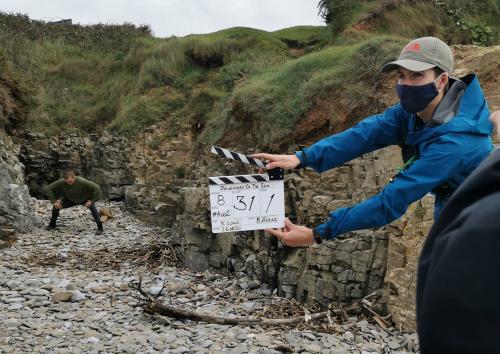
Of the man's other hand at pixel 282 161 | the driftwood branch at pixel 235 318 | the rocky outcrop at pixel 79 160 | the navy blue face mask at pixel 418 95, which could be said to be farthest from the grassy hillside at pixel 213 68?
the navy blue face mask at pixel 418 95

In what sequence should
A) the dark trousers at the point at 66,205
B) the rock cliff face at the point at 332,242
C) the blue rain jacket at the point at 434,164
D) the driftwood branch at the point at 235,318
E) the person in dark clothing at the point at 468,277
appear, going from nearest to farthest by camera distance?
the person in dark clothing at the point at 468,277
the blue rain jacket at the point at 434,164
the rock cliff face at the point at 332,242
the driftwood branch at the point at 235,318
the dark trousers at the point at 66,205

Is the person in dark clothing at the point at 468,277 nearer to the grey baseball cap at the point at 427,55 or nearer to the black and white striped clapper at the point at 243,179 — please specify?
the grey baseball cap at the point at 427,55

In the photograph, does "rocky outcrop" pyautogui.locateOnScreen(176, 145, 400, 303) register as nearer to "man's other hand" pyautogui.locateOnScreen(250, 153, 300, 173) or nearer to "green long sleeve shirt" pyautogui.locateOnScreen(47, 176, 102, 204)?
"man's other hand" pyautogui.locateOnScreen(250, 153, 300, 173)

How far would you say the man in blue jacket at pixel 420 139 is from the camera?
2.64 metres

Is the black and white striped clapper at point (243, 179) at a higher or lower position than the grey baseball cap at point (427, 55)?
lower

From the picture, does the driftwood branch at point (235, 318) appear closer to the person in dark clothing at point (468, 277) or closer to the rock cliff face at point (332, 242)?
the rock cliff face at point (332, 242)

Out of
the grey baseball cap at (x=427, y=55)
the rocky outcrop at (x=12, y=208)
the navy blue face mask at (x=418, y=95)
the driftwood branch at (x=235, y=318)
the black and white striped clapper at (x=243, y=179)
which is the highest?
the grey baseball cap at (x=427, y=55)

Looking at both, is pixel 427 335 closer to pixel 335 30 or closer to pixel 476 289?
pixel 476 289

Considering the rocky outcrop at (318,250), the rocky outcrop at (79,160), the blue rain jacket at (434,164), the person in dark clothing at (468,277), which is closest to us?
the person in dark clothing at (468,277)

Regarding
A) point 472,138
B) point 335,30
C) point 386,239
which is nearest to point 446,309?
point 472,138

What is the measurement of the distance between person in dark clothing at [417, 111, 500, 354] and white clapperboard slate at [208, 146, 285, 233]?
2.84 metres

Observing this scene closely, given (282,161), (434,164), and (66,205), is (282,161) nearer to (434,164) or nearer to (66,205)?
(434,164)

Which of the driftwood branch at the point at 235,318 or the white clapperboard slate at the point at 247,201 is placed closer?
the white clapperboard slate at the point at 247,201

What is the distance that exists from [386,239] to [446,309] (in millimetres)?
6233
